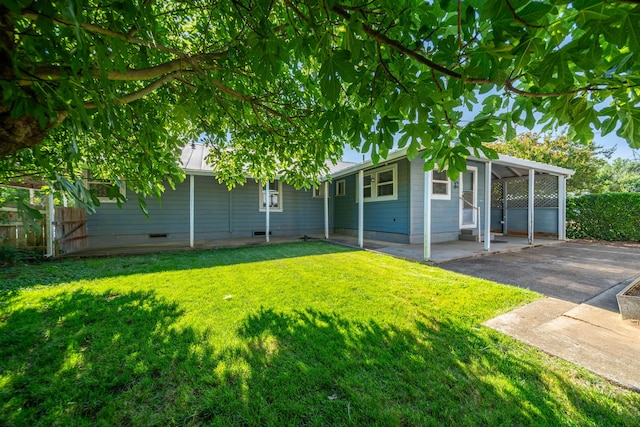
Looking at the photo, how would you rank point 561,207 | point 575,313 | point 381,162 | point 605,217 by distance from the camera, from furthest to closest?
point 605,217
point 561,207
point 381,162
point 575,313

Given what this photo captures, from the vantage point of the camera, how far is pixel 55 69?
49.4 inches

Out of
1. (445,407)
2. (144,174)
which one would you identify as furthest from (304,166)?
(445,407)

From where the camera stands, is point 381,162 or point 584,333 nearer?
point 584,333

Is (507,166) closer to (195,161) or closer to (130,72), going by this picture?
(130,72)

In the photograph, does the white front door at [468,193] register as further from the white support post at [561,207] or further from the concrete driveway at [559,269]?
the white support post at [561,207]

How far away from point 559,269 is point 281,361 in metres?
5.88

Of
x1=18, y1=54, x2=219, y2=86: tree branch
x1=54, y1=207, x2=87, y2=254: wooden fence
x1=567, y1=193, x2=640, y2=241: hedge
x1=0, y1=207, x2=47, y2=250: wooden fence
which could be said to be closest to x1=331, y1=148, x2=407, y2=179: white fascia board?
x1=18, y1=54, x2=219, y2=86: tree branch

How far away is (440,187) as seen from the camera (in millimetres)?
8367

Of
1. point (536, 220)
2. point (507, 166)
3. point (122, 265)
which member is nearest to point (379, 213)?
point (507, 166)

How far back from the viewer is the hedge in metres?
8.92

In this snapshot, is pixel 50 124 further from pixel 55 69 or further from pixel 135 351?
pixel 135 351

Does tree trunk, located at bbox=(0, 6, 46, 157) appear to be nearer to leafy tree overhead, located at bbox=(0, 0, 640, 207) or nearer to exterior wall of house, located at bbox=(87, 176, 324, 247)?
leafy tree overhead, located at bbox=(0, 0, 640, 207)

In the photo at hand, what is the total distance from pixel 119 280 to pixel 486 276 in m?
6.48

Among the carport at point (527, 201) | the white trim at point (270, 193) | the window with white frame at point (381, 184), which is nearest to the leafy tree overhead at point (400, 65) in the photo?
the window with white frame at point (381, 184)
